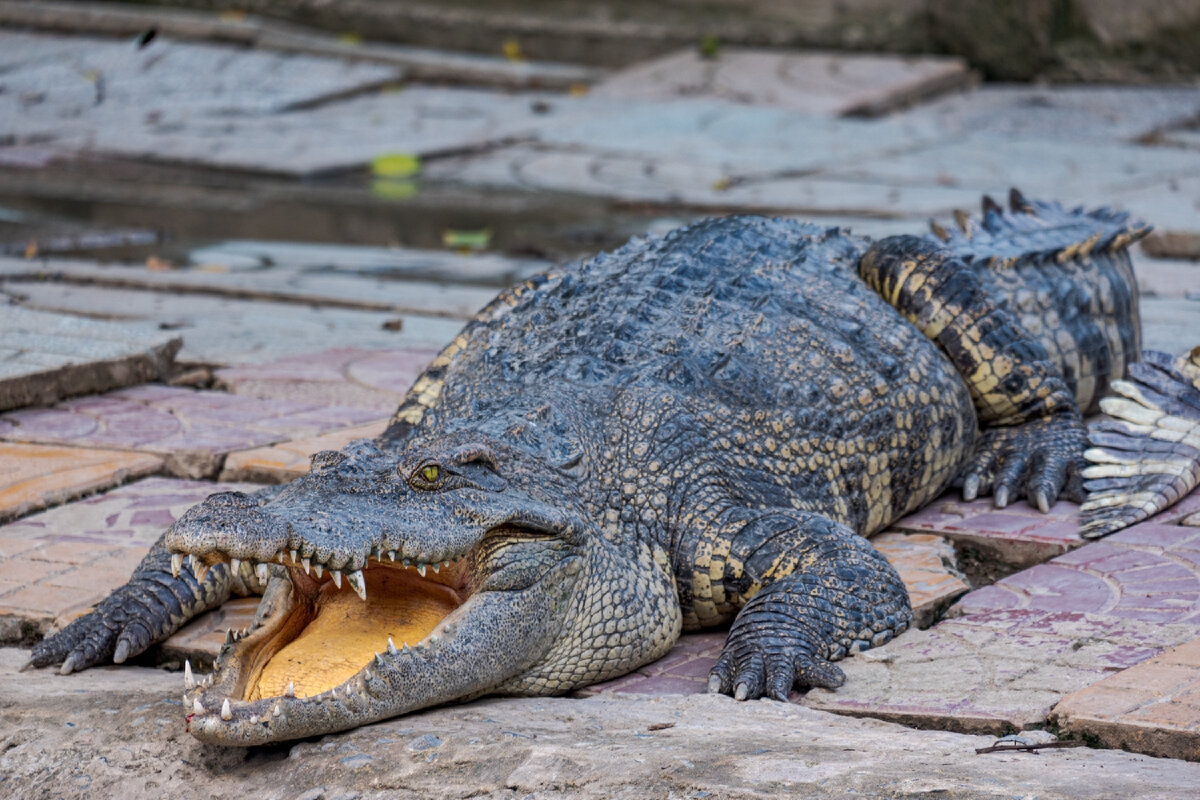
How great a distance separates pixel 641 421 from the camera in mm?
3467

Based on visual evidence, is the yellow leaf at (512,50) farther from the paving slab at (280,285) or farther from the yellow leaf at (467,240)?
the paving slab at (280,285)

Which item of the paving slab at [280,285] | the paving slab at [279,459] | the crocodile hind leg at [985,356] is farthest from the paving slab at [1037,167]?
the paving slab at [279,459]

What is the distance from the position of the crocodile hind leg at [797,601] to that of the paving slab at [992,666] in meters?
0.05

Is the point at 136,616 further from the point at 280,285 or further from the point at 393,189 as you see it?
the point at 393,189

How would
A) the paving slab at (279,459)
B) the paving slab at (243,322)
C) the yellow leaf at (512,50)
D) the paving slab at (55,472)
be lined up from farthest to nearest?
the yellow leaf at (512,50)
the paving slab at (243,322)
the paving slab at (279,459)
the paving slab at (55,472)

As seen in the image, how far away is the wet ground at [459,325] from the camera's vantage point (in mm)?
2598

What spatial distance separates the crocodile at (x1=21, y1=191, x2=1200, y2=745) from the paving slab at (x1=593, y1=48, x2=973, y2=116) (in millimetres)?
6614

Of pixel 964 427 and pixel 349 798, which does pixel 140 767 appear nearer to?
pixel 349 798

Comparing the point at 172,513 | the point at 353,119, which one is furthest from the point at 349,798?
the point at 353,119

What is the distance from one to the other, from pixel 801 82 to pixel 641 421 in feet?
28.5

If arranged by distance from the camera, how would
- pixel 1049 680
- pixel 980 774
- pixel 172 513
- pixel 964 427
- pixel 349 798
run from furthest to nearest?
1. pixel 964 427
2. pixel 172 513
3. pixel 1049 680
4. pixel 349 798
5. pixel 980 774

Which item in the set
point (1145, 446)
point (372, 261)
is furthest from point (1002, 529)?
point (372, 261)

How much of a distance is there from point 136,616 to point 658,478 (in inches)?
47.2

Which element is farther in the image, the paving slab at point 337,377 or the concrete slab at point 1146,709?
the paving slab at point 337,377
